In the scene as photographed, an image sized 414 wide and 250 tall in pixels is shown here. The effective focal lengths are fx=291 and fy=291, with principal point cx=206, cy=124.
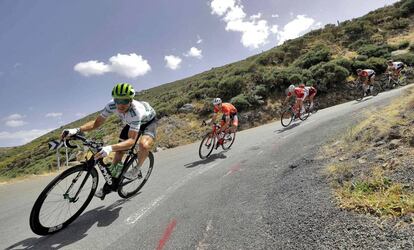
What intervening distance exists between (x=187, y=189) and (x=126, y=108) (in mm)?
2249

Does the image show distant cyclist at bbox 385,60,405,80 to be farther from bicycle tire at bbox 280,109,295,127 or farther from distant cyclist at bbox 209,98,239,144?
distant cyclist at bbox 209,98,239,144

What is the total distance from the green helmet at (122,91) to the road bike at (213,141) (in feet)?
16.3

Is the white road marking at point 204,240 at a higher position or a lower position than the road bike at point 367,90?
lower

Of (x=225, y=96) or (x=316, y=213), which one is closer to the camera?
(x=316, y=213)

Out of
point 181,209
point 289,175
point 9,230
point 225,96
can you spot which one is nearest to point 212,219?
point 181,209

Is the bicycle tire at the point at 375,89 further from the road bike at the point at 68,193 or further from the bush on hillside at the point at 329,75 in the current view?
the road bike at the point at 68,193

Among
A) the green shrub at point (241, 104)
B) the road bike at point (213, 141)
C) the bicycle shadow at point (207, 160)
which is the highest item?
the green shrub at point (241, 104)

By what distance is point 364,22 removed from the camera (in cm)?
3519

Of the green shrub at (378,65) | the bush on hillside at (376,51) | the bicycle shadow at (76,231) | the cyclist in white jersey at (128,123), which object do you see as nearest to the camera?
the bicycle shadow at (76,231)

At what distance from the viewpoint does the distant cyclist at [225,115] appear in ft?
35.4

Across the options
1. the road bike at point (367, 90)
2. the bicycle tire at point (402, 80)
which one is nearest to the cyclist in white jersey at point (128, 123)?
the road bike at point (367, 90)

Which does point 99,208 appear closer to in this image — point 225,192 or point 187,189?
point 187,189

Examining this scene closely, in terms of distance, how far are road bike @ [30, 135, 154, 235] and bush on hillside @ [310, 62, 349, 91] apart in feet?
66.4

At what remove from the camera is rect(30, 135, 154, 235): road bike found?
15.0ft
